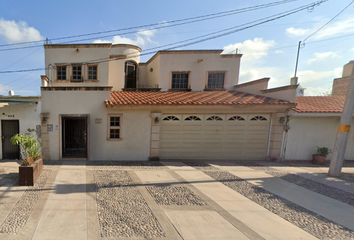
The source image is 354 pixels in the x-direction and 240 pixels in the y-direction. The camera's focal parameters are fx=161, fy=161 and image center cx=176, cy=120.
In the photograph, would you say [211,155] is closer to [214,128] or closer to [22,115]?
[214,128]

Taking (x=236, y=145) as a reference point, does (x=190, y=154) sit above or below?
below

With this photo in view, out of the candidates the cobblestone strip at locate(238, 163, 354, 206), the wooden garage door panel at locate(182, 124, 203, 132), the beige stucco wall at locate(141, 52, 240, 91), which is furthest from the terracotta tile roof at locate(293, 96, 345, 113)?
the wooden garage door panel at locate(182, 124, 203, 132)

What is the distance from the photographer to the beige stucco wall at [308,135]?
29.3 feet

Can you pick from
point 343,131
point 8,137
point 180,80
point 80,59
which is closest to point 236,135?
point 343,131

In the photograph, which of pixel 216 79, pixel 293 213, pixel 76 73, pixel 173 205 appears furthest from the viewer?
pixel 216 79

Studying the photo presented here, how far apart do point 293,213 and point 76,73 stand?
40.9 ft

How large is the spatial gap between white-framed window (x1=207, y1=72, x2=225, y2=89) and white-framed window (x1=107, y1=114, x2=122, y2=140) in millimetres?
7627

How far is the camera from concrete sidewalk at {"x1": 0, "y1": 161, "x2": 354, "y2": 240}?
322 cm

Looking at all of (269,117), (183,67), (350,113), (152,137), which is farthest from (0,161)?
(350,113)

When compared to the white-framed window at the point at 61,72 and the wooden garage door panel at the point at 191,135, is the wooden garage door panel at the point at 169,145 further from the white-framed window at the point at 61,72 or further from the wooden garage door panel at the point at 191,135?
the white-framed window at the point at 61,72

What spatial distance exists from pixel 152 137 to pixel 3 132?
291 inches

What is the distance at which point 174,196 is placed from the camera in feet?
15.4

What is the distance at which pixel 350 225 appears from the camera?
11.8ft

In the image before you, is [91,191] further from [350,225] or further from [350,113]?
[350,113]
